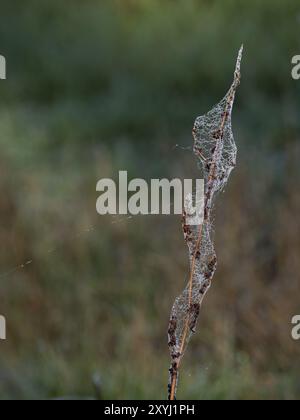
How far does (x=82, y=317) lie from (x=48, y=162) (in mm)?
2261

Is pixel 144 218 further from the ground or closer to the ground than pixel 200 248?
further from the ground

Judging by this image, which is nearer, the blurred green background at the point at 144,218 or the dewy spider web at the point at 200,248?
the dewy spider web at the point at 200,248

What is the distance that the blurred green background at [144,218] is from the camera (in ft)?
8.34

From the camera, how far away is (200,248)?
1.59 feet

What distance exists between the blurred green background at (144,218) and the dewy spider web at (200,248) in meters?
0.50

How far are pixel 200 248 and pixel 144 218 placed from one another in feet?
11.8

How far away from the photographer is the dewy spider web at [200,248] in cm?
46

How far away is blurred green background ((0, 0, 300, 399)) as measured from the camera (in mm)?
2541

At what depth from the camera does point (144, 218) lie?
13.4ft

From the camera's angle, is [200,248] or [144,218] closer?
[200,248]

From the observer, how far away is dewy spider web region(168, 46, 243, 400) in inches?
18.0

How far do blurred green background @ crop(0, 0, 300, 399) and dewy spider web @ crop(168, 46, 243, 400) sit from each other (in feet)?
1.65

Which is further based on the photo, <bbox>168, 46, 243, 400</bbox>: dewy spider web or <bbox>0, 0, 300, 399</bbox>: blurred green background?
<bbox>0, 0, 300, 399</bbox>: blurred green background
